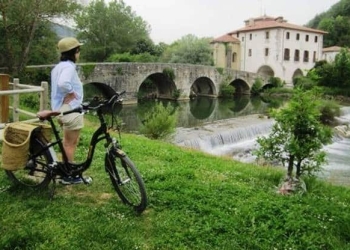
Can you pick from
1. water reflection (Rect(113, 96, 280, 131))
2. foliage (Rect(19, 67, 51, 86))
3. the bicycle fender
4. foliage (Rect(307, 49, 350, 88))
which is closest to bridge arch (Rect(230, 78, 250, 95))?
water reflection (Rect(113, 96, 280, 131))

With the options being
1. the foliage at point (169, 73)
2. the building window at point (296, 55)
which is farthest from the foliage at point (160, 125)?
the building window at point (296, 55)

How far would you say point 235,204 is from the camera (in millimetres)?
4645

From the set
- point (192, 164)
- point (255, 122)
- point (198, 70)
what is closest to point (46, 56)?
point (255, 122)

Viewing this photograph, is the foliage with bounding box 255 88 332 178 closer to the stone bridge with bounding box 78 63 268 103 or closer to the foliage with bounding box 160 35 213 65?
the stone bridge with bounding box 78 63 268 103

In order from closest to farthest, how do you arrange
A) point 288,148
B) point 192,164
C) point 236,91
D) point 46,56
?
point 288,148 → point 192,164 → point 46,56 → point 236,91

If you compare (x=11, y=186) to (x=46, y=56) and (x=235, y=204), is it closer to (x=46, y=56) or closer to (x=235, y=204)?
(x=235, y=204)

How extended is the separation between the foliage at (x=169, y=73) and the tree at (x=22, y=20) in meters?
13.8

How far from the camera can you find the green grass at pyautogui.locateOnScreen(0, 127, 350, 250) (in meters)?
3.62

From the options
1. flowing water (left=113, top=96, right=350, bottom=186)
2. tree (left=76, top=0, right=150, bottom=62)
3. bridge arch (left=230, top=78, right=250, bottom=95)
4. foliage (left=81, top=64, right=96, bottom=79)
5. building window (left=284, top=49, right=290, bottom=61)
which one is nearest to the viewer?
flowing water (left=113, top=96, right=350, bottom=186)

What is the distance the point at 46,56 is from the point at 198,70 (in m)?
15.7

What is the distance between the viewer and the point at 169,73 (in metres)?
33.1

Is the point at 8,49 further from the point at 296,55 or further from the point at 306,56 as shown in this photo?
the point at 306,56

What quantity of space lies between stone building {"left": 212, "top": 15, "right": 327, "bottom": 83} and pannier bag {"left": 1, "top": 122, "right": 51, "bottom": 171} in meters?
45.4

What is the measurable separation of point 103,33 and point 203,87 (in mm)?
12633
